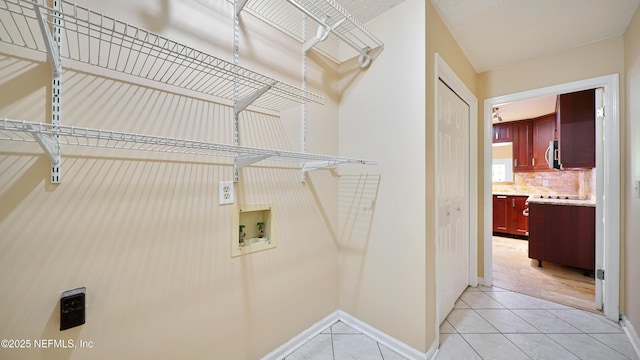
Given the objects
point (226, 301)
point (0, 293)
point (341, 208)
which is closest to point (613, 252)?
point (341, 208)

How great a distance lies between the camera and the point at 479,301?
2.19m

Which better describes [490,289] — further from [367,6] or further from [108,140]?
[108,140]

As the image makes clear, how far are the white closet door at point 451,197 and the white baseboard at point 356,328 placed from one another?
378 mm

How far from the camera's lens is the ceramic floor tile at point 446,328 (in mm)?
1729

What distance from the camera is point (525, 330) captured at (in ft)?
5.74

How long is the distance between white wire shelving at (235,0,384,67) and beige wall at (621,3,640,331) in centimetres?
173

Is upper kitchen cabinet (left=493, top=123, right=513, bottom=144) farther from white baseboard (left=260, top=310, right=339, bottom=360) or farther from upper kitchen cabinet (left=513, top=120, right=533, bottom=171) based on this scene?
white baseboard (left=260, top=310, right=339, bottom=360)

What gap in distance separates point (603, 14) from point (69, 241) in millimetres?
3233

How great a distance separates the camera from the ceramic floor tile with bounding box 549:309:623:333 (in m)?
1.76

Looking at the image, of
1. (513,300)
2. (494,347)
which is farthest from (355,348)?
(513,300)

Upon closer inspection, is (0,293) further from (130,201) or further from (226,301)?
(226,301)

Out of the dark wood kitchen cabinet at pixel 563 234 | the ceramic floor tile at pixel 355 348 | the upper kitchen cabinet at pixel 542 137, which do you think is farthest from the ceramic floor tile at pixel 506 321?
the upper kitchen cabinet at pixel 542 137

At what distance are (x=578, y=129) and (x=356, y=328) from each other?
314 cm

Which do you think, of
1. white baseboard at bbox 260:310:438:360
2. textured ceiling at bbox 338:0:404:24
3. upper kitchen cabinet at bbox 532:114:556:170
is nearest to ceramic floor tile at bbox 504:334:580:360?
white baseboard at bbox 260:310:438:360
